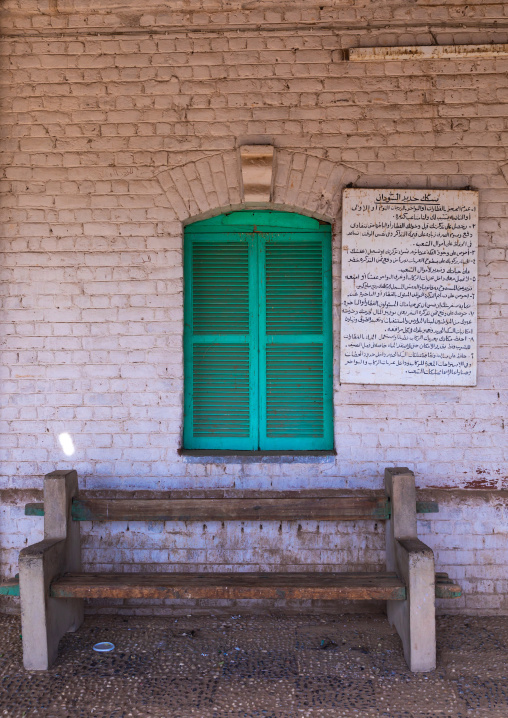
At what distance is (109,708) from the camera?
9.52 feet

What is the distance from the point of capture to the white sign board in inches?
154

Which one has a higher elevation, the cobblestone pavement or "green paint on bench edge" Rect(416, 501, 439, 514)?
"green paint on bench edge" Rect(416, 501, 439, 514)

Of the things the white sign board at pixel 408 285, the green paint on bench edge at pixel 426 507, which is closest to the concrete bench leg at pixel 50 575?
the white sign board at pixel 408 285

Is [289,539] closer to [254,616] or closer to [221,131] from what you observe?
[254,616]

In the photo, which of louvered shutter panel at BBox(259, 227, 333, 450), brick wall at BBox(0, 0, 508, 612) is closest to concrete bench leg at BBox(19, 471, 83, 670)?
brick wall at BBox(0, 0, 508, 612)

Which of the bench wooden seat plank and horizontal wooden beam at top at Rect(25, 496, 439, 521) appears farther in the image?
horizontal wooden beam at top at Rect(25, 496, 439, 521)

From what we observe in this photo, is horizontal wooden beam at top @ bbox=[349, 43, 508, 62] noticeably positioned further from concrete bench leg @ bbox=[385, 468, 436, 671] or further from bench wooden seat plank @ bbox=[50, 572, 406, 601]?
bench wooden seat plank @ bbox=[50, 572, 406, 601]

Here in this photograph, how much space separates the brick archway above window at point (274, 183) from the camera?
3.92 m

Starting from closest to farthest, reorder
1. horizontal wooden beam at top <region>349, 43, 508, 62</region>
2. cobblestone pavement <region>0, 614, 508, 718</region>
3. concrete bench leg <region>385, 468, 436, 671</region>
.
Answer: cobblestone pavement <region>0, 614, 508, 718</region> → concrete bench leg <region>385, 468, 436, 671</region> → horizontal wooden beam at top <region>349, 43, 508, 62</region>

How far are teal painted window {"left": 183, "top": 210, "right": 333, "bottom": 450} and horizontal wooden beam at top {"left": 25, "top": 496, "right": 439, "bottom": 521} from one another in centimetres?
50

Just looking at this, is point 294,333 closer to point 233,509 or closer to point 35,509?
point 233,509

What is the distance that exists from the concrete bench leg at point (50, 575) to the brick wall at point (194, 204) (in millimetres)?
378

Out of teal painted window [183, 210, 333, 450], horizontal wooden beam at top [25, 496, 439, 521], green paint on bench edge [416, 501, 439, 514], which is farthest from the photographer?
teal painted window [183, 210, 333, 450]

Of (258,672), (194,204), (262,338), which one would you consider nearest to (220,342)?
(262,338)
